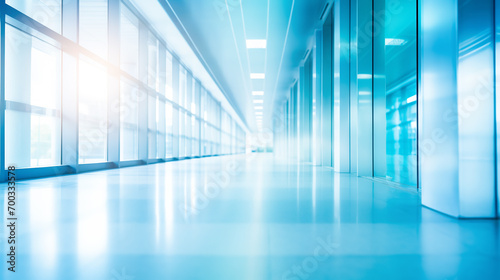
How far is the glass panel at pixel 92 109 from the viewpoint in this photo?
660 cm

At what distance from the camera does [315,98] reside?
9.82 meters

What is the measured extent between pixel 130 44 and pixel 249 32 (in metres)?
4.59

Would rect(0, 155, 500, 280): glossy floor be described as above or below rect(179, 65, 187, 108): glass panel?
below

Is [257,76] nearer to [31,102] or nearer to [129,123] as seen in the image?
[129,123]

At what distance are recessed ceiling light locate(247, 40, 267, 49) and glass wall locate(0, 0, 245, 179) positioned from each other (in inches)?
140

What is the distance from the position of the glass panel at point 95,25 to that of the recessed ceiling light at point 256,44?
5.13 metres

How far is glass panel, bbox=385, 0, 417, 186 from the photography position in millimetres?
4836

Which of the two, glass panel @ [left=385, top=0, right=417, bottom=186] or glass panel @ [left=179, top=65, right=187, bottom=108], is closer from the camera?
glass panel @ [left=385, top=0, right=417, bottom=186]

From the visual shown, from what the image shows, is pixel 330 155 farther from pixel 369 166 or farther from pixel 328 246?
pixel 328 246

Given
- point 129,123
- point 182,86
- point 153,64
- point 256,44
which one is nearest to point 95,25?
point 153,64

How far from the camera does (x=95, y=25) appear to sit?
8.29 m

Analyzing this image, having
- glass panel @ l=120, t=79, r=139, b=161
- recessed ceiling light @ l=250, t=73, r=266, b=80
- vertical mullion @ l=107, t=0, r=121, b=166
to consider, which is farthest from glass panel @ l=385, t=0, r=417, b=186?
recessed ceiling light @ l=250, t=73, r=266, b=80

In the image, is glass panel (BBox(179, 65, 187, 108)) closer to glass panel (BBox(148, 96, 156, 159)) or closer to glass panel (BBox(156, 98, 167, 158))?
glass panel (BBox(156, 98, 167, 158))

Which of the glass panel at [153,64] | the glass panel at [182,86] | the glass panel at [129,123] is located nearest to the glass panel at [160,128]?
the glass panel at [153,64]
